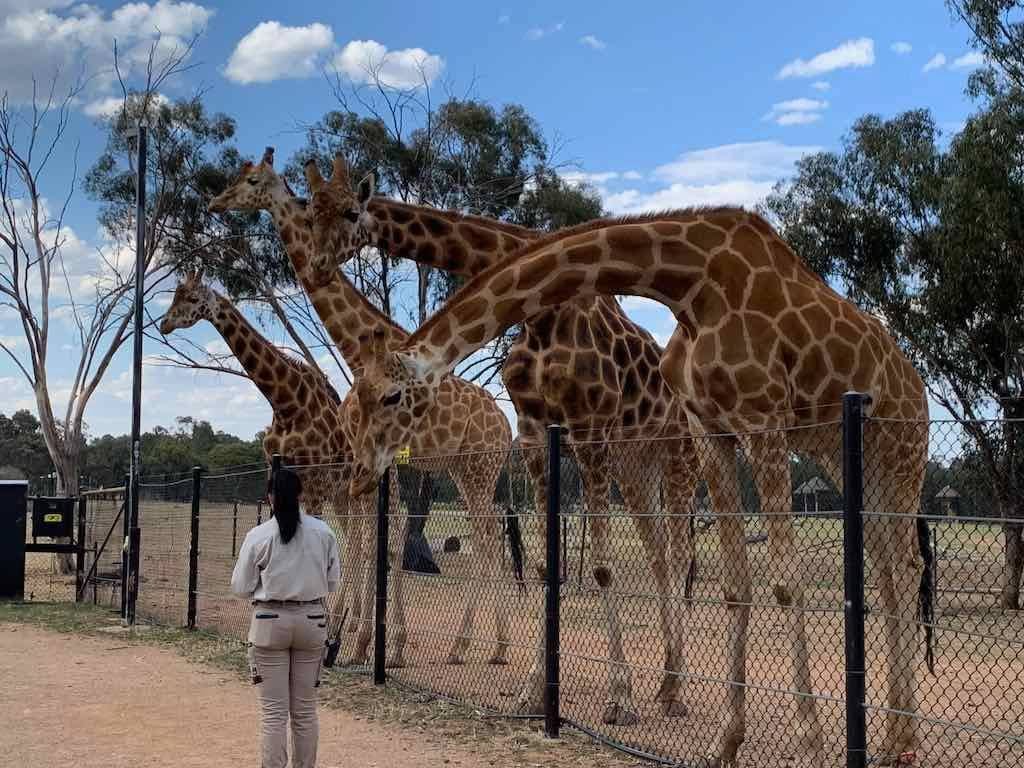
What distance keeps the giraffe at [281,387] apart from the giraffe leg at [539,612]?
356 centimetres

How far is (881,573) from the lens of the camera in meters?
5.86

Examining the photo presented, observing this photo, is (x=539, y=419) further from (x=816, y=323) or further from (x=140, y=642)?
(x=140, y=642)

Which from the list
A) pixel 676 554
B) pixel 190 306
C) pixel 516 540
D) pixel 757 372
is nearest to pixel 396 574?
pixel 516 540

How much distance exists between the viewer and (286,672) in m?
5.19

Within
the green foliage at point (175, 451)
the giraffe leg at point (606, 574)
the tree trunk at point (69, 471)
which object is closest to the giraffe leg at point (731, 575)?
the giraffe leg at point (606, 574)

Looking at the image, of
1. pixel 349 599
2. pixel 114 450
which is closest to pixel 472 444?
pixel 349 599

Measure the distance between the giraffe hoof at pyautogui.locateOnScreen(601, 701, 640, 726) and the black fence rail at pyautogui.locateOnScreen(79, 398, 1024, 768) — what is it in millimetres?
14

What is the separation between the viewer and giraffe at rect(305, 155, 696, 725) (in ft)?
24.2

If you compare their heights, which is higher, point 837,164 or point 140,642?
point 837,164

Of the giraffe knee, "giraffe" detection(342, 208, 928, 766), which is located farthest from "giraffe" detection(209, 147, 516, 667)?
the giraffe knee

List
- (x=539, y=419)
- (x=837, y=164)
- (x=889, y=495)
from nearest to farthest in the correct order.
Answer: (x=889, y=495)
(x=539, y=419)
(x=837, y=164)

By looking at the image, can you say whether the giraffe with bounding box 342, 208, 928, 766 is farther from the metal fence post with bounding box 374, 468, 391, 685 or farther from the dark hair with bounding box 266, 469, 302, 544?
the metal fence post with bounding box 374, 468, 391, 685

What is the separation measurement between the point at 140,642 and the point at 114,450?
193 ft

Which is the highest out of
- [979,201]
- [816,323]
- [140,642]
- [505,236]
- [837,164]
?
[837,164]
